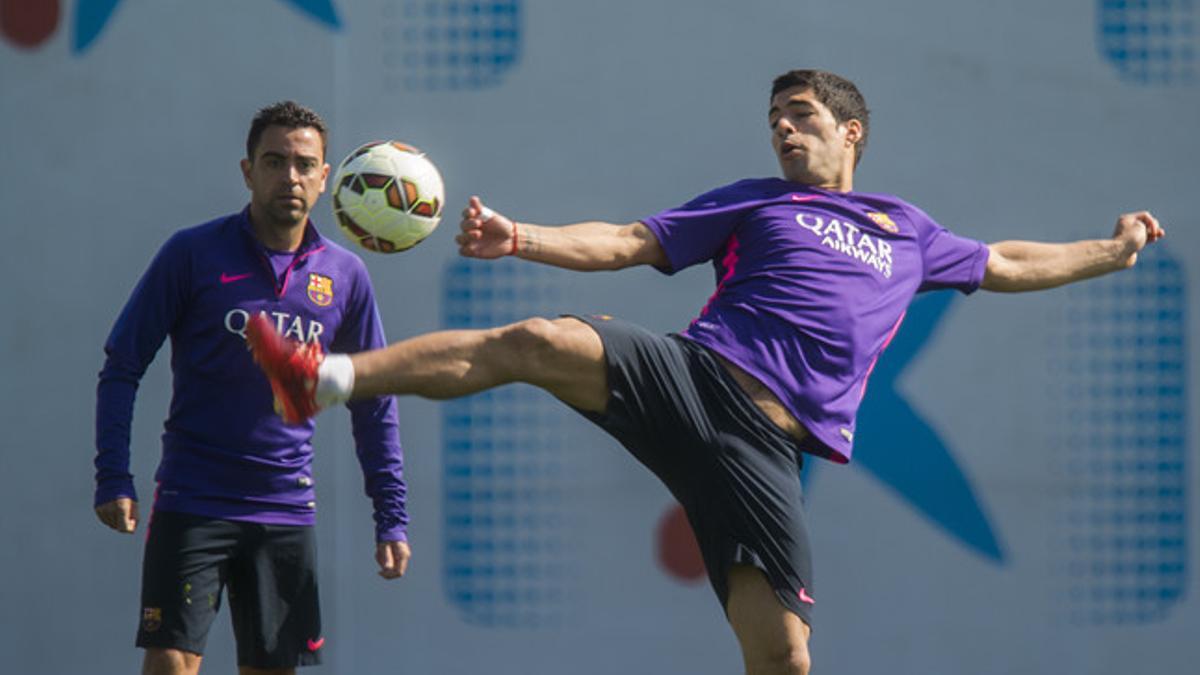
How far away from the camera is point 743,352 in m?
4.64

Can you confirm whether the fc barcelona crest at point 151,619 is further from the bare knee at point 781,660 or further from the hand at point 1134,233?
the hand at point 1134,233

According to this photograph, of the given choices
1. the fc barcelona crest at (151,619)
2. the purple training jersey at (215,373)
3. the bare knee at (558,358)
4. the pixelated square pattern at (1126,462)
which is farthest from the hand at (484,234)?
the pixelated square pattern at (1126,462)

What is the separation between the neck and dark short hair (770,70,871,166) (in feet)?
5.25

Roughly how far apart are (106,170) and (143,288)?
2.18 meters

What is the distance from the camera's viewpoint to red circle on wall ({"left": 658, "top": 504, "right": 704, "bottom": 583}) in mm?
6758

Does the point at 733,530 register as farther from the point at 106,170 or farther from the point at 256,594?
the point at 106,170

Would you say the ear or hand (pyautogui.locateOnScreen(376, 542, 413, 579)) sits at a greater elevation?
the ear

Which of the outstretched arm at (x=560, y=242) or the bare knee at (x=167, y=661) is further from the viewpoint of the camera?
the bare knee at (x=167, y=661)

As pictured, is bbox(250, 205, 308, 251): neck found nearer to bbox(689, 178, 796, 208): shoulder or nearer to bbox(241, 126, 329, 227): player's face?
bbox(241, 126, 329, 227): player's face

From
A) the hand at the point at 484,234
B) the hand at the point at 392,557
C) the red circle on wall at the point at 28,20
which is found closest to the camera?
the hand at the point at 484,234

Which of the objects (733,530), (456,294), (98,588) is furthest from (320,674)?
(733,530)

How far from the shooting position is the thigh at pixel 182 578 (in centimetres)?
482

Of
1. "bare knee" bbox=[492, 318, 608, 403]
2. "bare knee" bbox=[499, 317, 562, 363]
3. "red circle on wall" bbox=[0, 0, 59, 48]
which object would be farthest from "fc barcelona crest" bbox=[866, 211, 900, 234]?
"red circle on wall" bbox=[0, 0, 59, 48]

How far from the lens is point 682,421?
4508mm
